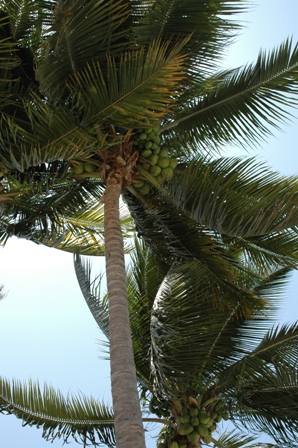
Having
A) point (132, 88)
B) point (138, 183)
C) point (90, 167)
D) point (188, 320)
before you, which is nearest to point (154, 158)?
point (138, 183)

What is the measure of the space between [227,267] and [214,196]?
1105 millimetres

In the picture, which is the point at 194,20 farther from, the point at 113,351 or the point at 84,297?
the point at 84,297

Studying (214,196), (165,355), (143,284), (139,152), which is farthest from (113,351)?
(143,284)

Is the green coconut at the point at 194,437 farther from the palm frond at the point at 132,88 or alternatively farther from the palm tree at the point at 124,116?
the palm frond at the point at 132,88

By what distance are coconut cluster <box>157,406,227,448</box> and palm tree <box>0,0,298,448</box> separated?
1856mm

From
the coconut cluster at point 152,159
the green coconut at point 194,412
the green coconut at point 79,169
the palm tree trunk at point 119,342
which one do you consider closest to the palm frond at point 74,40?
the green coconut at point 79,169

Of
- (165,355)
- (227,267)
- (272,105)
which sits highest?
(272,105)

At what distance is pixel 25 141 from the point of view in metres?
5.97

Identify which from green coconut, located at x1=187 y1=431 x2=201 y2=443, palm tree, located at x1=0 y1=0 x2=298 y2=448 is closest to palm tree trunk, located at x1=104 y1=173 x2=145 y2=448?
palm tree, located at x1=0 y1=0 x2=298 y2=448

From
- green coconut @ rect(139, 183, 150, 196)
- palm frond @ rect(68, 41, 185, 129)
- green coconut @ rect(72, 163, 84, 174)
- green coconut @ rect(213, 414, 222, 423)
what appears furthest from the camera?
green coconut @ rect(213, 414, 222, 423)

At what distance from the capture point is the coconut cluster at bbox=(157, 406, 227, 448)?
723 centimetres

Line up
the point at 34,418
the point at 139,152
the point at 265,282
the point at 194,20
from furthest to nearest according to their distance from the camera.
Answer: the point at 265,282 → the point at 34,418 → the point at 139,152 → the point at 194,20

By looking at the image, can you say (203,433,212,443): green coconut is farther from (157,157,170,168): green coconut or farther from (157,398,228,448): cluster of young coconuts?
(157,157,170,168): green coconut

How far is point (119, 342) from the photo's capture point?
5262 mm
